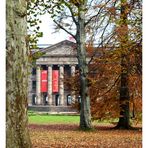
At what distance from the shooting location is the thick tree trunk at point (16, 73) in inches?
208

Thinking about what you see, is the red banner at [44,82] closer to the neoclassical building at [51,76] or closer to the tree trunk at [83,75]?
the neoclassical building at [51,76]

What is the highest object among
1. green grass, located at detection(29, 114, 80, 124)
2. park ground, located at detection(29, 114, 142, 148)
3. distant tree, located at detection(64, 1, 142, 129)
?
distant tree, located at detection(64, 1, 142, 129)

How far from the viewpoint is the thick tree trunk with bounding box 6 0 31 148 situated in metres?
5.27

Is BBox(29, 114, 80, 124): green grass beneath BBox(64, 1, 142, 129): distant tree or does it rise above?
beneath

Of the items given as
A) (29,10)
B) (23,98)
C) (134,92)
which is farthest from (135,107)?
(23,98)

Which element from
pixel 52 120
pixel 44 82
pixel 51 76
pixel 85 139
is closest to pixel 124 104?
pixel 85 139

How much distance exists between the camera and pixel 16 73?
5344 mm

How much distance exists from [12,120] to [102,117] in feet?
42.1

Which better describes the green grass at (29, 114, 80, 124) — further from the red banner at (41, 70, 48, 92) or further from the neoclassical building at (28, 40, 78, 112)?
the red banner at (41, 70, 48, 92)

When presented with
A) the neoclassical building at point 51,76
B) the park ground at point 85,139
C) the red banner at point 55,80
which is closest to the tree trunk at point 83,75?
the park ground at point 85,139

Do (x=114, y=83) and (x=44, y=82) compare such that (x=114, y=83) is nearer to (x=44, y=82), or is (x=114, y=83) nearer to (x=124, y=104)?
(x=124, y=104)

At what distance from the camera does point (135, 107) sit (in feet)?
59.1

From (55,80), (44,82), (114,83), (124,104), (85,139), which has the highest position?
(114,83)

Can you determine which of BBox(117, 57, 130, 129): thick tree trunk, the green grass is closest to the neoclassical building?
the green grass
